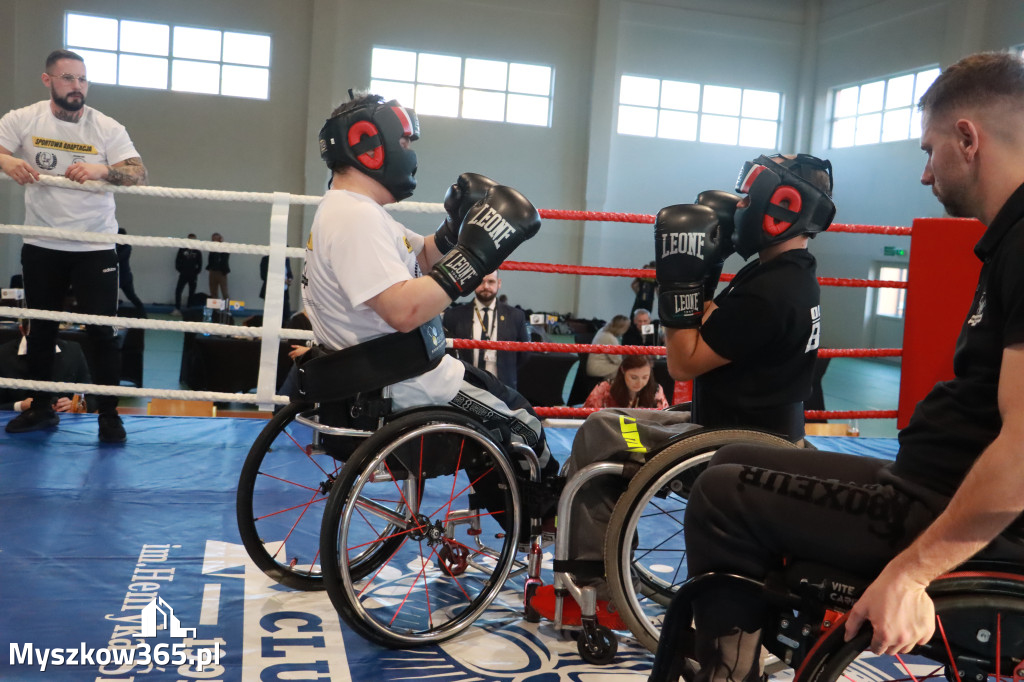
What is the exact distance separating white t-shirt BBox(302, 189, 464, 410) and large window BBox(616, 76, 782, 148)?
1278 cm

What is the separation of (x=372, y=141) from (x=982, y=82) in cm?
127

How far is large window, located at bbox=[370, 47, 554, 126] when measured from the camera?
43.7 ft

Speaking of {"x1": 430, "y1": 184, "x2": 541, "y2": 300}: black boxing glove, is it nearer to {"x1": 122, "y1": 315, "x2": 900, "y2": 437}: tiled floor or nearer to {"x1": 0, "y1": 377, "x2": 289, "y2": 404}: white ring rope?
{"x1": 0, "y1": 377, "x2": 289, "y2": 404}: white ring rope

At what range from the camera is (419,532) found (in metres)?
1.90

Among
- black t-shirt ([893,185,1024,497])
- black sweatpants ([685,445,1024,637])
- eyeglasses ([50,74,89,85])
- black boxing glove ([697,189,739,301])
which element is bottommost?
black sweatpants ([685,445,1024,637])

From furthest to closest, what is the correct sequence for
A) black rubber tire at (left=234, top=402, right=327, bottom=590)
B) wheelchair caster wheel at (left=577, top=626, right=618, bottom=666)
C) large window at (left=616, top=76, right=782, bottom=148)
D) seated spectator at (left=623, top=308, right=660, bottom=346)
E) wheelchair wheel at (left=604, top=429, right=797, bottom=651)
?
1. large window at (left=616, top=76, right=782, bottom=148)
2. seated spectator at (left=623, top=308, right=660, bottom=346)
3. black rubber tire at (left=234, top=402, right=327, bottom=590)
4. wheelchair caster wheel at (left=577, top=626, right=618, bottom=666)
5. wheelchair wheel at (left=604, top=429, right=797, bottom=651)

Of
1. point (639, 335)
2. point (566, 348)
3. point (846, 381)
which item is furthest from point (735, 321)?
point (846, 381)

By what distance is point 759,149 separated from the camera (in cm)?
1480

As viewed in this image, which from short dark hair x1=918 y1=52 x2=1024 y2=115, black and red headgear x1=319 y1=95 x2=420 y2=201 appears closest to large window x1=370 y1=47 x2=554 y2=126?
black and red headgear x1=319 y1=95 x2=420 y2=201

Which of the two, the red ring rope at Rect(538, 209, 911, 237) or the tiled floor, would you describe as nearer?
the red ring rope at Rect(538, 209, 911, 237)

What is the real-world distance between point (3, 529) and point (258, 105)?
12.0 m

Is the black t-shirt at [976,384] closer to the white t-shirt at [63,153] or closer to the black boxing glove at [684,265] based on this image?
the black boxing glove at [684,265]

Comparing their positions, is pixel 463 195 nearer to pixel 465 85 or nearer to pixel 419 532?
pixel 419 532

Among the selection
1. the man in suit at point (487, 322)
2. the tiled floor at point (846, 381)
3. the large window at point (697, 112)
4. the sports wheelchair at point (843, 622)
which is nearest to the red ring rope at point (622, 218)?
the man in suit at point (487, 322)
